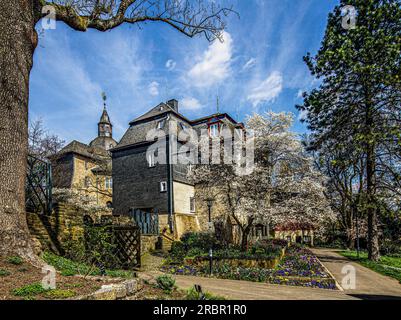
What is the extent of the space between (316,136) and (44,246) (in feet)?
A: 43.4

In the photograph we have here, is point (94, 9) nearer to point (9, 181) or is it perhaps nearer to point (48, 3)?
point (48, 3)

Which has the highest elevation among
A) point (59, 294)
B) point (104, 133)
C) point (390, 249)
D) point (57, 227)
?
point (104, 133)

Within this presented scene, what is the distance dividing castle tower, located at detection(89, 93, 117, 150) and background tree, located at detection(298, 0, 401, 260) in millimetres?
41696

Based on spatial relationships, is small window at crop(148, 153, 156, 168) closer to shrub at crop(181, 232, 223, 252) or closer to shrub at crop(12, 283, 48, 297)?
shrub at crop(181, 232, 223, 252)

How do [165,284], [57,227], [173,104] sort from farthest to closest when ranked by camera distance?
[173,104] → [57,227] → [165,284]

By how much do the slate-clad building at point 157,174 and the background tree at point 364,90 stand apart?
10.1m

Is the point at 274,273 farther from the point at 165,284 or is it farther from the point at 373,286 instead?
the point at 165,284

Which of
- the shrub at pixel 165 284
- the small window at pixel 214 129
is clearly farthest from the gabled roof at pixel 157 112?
the shrub at pixel 165 284

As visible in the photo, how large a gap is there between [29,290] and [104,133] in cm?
5134

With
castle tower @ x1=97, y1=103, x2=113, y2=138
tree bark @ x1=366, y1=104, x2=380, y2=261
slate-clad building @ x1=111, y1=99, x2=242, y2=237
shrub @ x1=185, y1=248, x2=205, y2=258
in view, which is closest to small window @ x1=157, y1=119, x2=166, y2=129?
slate-clad building @ x1=111, y1=99, x2=242, y2=237

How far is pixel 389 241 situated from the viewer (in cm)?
1953

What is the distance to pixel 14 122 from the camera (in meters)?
5.26

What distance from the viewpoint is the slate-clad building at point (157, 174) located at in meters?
20.4

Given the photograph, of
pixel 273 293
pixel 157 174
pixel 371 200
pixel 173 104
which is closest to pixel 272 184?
pixel 371 200
